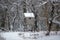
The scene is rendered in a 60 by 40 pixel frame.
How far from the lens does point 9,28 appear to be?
158cm

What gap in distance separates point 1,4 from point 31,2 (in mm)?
391

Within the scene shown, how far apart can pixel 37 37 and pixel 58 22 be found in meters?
0.34

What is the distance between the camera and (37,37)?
5.09 ft

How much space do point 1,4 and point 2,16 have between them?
16 cm

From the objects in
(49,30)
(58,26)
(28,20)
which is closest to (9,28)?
(28,20)

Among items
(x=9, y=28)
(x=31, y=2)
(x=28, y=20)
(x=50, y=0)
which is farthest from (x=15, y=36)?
(x=50, y=0)

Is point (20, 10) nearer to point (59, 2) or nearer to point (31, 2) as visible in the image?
point (31, 2)

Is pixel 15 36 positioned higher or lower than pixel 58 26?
lower

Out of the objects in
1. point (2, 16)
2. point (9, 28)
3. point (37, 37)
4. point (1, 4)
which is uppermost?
point (1, 4)

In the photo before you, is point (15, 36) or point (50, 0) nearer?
point (15, 36)

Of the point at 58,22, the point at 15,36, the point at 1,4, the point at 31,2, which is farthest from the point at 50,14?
the point at 1,4

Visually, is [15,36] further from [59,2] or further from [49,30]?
[59,2]

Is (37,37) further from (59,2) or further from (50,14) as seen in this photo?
(59,2)

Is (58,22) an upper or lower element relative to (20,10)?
lower
